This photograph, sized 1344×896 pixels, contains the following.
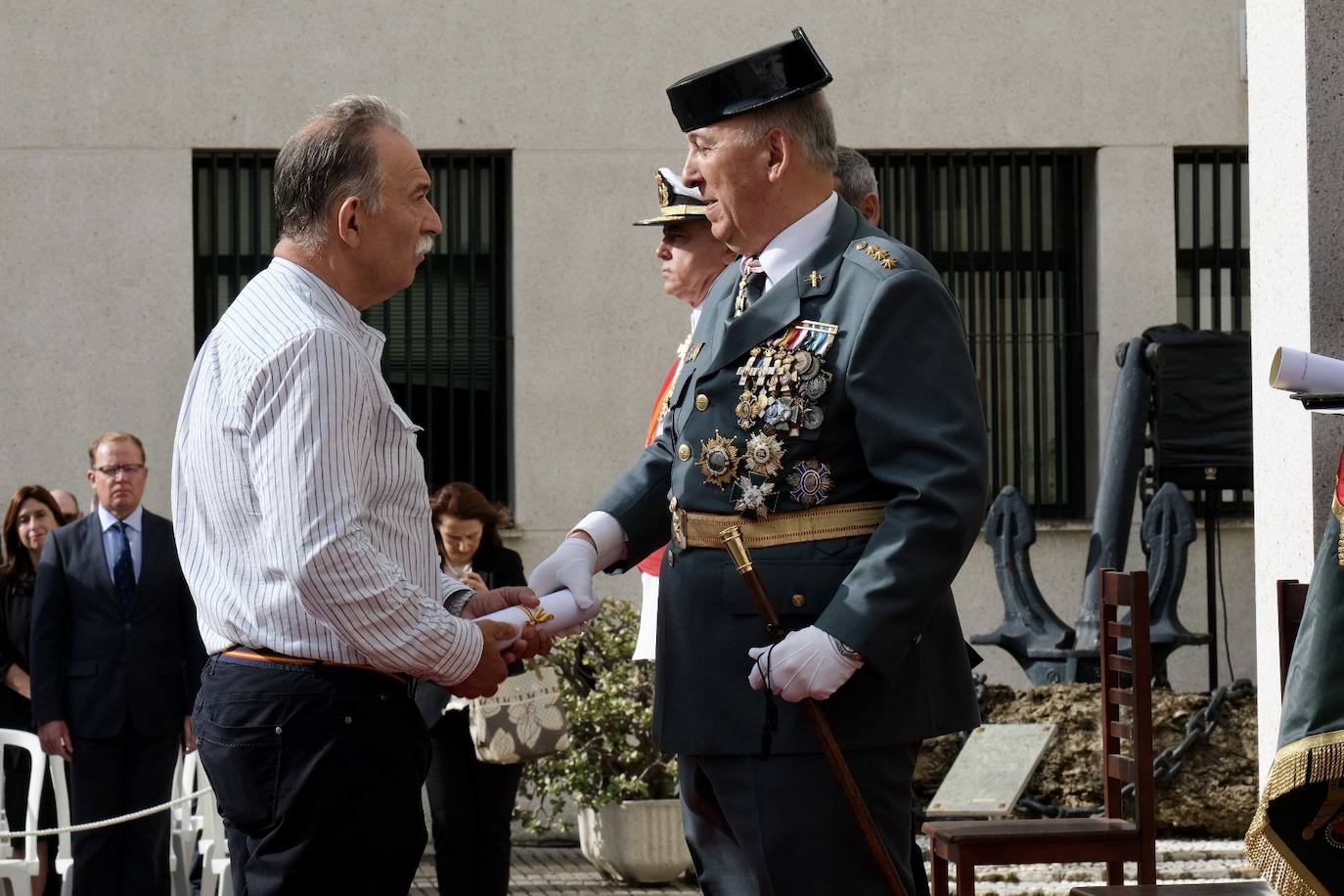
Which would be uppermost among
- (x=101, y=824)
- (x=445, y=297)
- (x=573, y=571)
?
(x=445, y=297)

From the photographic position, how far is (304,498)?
294cm

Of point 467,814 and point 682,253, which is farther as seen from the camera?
point 467,814

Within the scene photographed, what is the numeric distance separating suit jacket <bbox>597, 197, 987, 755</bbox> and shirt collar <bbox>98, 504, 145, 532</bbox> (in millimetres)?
4447

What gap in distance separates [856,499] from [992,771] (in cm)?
440

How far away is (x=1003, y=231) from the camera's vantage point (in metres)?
10.6

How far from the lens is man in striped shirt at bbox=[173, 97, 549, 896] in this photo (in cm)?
297

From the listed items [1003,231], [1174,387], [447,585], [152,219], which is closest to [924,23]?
[1003,231]

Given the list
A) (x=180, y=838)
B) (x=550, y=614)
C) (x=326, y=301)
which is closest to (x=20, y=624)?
(x=180, y=838)

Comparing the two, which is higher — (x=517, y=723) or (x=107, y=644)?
(x=107, y=644)

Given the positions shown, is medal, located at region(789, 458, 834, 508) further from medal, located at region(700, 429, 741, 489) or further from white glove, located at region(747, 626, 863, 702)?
white glove, located at region(747, 626, 863, 702)

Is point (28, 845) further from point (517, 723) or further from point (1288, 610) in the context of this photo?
point (1288, 610)

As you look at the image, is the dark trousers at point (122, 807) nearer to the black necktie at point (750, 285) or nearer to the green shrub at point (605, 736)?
the green shrub at point (605, 736)

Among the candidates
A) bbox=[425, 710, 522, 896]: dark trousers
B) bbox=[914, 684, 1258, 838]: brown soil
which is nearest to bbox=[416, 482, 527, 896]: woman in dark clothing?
bbox=[425, 710, 522, 896]: dark trousers

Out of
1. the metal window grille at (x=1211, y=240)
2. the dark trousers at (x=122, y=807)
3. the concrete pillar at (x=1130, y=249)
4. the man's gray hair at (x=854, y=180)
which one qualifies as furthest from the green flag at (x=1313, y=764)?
the metal window grille at (x=1211, y=240)
